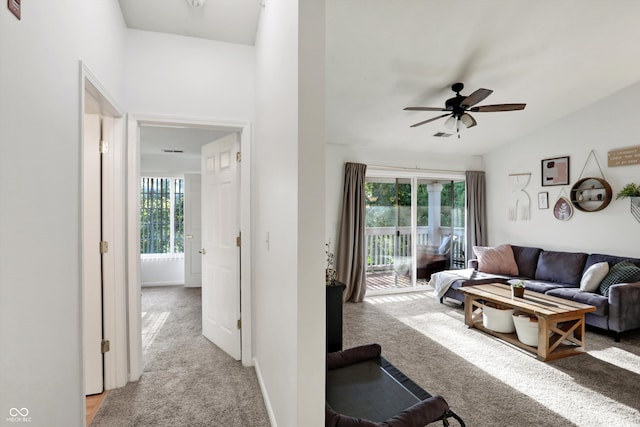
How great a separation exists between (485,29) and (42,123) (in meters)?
3.33

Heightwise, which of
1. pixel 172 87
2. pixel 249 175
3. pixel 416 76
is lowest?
pixel 249 175

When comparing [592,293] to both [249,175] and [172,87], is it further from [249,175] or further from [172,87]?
[172,87]

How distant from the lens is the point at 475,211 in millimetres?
5809

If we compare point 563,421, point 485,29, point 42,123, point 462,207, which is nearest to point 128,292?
point 42,123

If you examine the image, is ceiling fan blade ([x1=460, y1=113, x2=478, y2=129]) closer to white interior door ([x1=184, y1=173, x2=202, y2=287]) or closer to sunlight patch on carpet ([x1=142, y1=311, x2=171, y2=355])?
sunlight patch on carpet ([x1=142, y1=311, x2=171, y2=355])

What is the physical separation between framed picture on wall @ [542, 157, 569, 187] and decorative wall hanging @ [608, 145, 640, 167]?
546 mm

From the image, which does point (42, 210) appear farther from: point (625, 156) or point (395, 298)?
point (625, 156)

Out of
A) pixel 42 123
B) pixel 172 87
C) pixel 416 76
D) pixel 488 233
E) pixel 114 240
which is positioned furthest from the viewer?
pixel 488 233

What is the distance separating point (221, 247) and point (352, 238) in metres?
2.40

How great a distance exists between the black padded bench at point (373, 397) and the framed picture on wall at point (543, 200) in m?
4.44

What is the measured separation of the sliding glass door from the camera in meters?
5.41

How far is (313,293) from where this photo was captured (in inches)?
51.9

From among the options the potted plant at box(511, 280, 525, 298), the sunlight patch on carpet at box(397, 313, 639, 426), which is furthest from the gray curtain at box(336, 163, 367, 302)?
the potted plant at box(511, 280, 525, 298)

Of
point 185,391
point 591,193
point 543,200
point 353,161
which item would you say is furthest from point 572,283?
point 185,391
